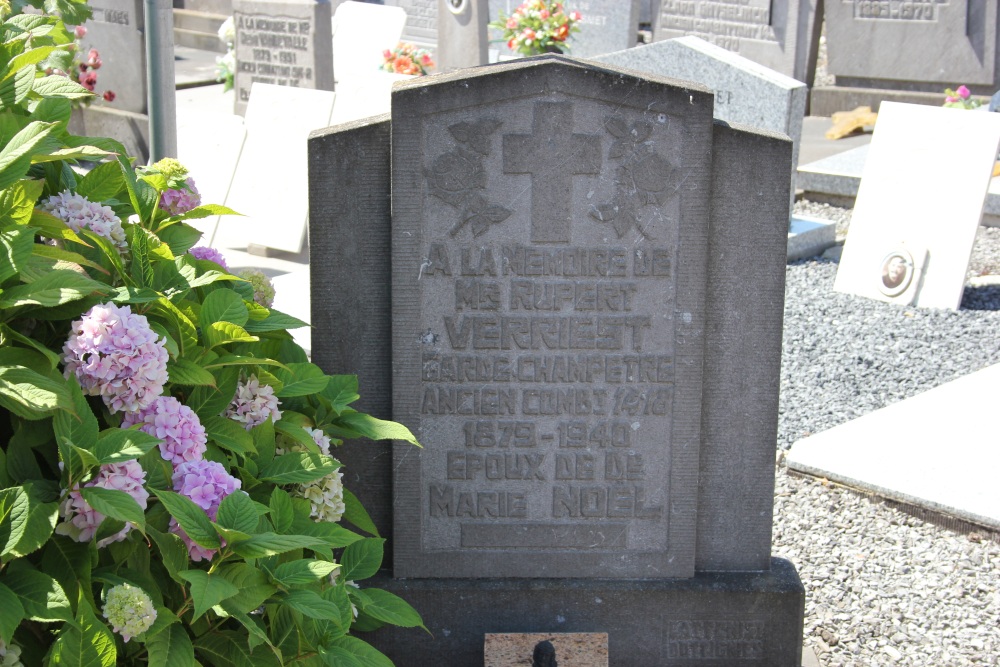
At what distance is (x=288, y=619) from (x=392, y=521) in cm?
104

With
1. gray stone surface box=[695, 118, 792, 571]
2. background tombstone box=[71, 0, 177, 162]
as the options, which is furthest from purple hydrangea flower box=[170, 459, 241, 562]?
background tombstone box=[71, 0, 177, 162]

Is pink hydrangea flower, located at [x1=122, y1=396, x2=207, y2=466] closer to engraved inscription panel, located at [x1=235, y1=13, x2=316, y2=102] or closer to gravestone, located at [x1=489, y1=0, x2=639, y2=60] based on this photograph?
engraved inscription panel, located at [x1=235, y1=13, x2=316, y2=102]

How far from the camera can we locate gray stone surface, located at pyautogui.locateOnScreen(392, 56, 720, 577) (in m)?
2.90

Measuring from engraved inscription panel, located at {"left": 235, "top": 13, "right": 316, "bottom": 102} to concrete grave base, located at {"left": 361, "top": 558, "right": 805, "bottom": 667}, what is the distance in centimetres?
669

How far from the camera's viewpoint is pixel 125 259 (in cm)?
227

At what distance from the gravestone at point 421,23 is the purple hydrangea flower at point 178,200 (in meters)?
12.3

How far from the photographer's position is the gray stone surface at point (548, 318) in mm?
2902

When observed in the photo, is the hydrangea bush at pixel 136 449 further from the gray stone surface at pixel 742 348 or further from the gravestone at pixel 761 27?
the gravestone at pixel 761 27

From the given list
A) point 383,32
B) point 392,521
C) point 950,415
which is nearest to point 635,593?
point 392,521

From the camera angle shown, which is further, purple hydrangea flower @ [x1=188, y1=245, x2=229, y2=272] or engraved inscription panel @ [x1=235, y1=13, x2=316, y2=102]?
engraved inscription panel @ [x1=235, y1=13, x2=316, y2=102]

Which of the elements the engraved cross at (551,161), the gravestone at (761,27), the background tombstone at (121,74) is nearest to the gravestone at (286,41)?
the background tombstone at (121,74)

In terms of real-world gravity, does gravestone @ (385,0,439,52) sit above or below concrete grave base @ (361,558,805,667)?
above

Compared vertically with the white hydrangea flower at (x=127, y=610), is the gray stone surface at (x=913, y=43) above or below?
above

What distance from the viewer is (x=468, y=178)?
2934 millimetres
